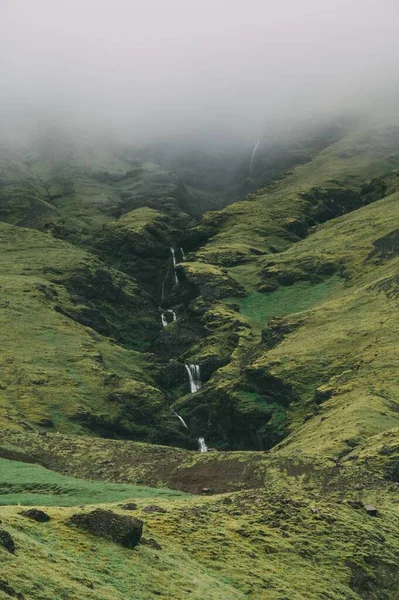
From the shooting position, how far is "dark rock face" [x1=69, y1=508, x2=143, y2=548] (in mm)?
41031

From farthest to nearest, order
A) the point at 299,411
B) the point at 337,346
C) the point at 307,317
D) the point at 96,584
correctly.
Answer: the point at 307,317
the point at 337,346
the point at 299,411
the point at 96,584

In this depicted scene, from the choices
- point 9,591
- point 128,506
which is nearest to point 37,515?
point 9,591

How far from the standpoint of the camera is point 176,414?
539 feet

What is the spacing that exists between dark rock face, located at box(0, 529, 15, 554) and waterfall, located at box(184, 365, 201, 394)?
15059 cm

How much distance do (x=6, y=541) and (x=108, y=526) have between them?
329 inches

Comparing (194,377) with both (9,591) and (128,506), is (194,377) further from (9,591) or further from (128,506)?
(9,591)

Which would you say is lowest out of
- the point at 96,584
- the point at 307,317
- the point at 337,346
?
the point at 96,584

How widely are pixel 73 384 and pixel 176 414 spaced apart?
68.7 ft

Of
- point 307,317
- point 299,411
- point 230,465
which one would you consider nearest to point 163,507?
point 230,465

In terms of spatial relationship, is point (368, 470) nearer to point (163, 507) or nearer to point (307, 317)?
point (163, 507)

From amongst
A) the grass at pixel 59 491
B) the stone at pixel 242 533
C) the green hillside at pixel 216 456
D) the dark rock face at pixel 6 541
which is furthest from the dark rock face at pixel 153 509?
the dark rock face at pixel 6 541

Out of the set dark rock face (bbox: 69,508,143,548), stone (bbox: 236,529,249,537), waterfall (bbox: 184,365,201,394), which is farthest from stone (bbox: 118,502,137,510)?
waterfall (bbox: 184,365,201,394)

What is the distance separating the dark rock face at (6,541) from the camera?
33.6 meters

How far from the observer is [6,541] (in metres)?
33.7
